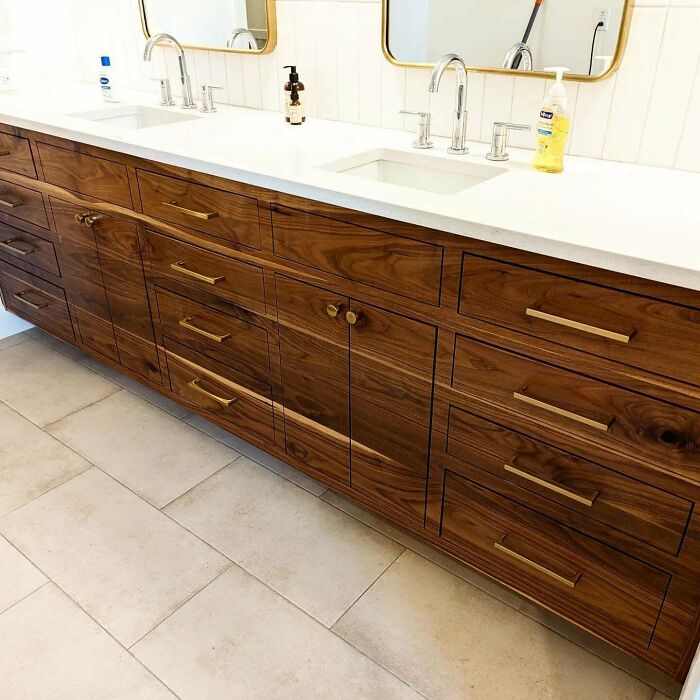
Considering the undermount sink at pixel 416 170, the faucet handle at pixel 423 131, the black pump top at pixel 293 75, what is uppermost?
the black pump top at pixel 293 75

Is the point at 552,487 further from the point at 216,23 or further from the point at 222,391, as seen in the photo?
the point at 216,23

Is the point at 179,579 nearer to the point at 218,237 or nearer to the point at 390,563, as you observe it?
the point at 390,563

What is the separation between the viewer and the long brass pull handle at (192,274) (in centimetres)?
165

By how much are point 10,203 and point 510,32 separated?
67.9 inches

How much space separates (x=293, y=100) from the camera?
1847 mm

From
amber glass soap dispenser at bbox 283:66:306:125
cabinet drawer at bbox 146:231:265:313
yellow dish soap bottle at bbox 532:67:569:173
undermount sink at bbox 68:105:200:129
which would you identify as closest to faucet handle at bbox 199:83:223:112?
undermount sink at bbox 68:105:200:129

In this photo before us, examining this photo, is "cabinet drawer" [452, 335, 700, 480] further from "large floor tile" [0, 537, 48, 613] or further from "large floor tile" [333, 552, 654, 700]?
"large floor tile" [0, 537, 48, 613]

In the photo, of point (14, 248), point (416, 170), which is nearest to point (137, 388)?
point (14, 248)

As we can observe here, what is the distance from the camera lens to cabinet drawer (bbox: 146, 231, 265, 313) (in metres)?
1.57

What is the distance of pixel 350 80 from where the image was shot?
1837 millimetres

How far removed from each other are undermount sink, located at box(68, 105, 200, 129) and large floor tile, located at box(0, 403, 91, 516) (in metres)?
1.02

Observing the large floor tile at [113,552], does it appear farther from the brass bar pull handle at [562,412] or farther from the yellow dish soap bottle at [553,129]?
the yellow dish soap bottle at [553,129]

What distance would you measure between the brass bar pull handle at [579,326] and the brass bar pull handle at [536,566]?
1.64 ft

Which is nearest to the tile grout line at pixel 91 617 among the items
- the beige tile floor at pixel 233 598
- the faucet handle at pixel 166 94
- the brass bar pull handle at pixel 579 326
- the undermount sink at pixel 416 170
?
the beige tile floor at pixel 233 598
